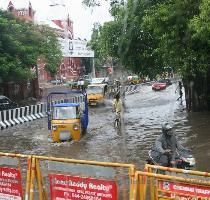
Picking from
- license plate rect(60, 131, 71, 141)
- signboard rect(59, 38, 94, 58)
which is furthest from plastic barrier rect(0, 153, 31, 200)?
signboard rect(59, 38, 94, 58)

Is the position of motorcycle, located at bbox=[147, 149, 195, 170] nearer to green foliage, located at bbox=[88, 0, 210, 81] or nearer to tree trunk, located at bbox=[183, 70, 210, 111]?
green foliage, located at bbox=[88, 0, 210, 81]

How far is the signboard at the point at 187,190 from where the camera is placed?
20.0 ft

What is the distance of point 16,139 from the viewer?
67.5 ft

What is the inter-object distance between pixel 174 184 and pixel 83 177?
57.1 inches

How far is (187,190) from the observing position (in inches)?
248

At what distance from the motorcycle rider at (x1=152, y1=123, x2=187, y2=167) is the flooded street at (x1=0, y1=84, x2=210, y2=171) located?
10.1ft

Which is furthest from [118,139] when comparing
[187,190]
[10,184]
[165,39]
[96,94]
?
[96,94]

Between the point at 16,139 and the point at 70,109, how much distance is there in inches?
131

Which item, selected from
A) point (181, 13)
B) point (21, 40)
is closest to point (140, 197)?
point (181, 13)

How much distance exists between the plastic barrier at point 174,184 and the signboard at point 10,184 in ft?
7.57

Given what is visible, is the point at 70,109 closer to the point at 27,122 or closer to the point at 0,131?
the point at 0,131

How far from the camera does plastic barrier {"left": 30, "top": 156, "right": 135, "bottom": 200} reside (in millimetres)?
6875

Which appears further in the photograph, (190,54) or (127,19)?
(127,19)

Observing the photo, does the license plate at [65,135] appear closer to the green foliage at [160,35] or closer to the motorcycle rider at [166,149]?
the green foliage at [160,35]
